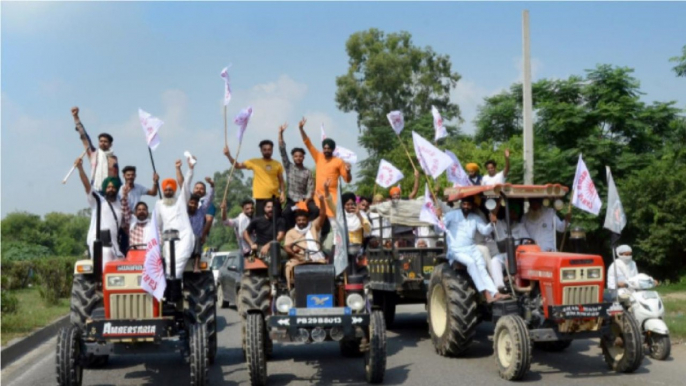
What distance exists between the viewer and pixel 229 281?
64.0 feet

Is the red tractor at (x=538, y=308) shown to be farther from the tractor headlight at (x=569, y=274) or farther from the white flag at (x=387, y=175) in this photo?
the white flag at (x=387, y=175)

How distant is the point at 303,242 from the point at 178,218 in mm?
1611

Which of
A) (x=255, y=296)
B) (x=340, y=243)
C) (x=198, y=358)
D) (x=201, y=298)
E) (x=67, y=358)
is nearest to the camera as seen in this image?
(x=67, y=358)

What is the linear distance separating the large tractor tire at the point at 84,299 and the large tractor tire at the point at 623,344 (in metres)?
5.95

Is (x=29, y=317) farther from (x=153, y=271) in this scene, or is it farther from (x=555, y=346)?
(x=555, y=346)

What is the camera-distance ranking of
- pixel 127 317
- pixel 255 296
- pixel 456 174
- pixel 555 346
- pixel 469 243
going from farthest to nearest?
pixel 456 174 < pixel 555 346 < pixel 469 243 < pixel 255 296 < pixel 127 317

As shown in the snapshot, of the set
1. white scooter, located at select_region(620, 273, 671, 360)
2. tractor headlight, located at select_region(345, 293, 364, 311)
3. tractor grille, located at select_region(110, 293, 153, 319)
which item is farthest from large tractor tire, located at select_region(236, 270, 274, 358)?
white scooter, located at select_region(620, 273, 671, 360)

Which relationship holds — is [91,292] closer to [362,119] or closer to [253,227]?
[253,227]

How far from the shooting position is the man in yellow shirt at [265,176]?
41.2ft

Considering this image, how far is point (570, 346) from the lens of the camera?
12.3 m

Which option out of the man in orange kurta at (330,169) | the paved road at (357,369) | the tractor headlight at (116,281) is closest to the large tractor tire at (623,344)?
Answer: the paved road at (357,369)

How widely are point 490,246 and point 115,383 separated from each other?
5035mm

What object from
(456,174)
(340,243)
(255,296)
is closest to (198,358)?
(255,296)

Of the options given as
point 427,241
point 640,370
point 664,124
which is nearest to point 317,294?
point 640,370
